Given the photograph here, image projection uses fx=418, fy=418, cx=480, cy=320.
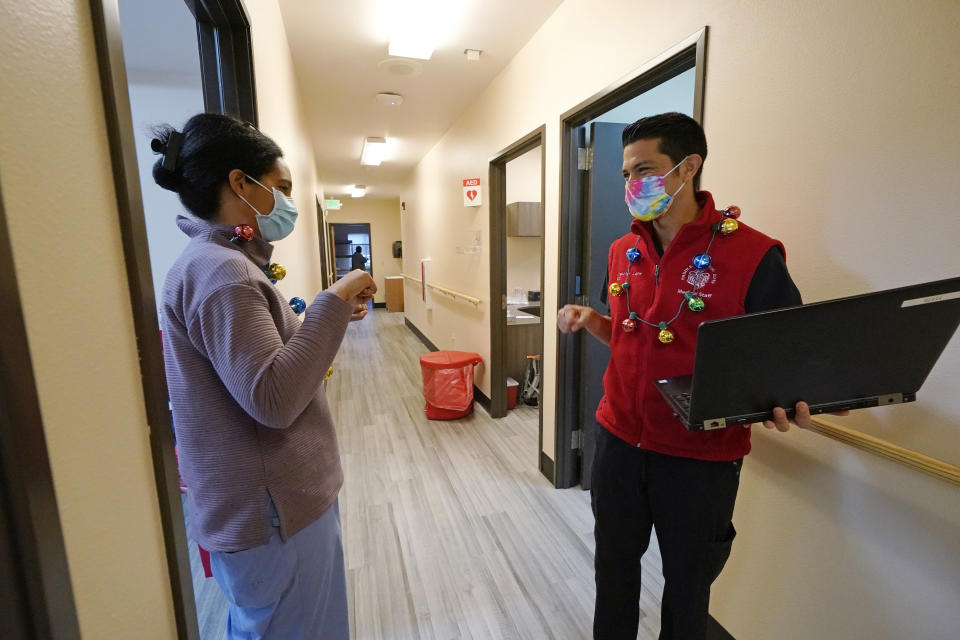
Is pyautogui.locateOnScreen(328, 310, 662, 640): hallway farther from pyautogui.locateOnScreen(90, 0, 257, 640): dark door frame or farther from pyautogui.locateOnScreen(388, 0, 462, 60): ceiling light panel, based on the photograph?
pyautogui.locateOnScreen(388, 0, 462, 60): ceiling light panel

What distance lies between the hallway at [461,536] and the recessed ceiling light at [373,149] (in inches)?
115

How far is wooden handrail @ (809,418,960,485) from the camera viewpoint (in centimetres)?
84

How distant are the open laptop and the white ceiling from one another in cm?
216

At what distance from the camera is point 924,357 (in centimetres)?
77

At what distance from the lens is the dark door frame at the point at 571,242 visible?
1724 mm

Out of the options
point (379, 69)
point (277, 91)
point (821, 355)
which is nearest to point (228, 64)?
point (277, 91)

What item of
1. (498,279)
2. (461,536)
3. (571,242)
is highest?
(571,242)

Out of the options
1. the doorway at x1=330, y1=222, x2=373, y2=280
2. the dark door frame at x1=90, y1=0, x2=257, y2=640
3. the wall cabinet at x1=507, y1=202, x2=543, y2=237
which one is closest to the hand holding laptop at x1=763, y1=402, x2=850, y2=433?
the dark door frame at x1=90, y1=0, x2=257, y2=640

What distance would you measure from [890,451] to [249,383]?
4.31 feet

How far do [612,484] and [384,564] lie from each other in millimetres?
1226

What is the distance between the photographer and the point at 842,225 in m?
1.01

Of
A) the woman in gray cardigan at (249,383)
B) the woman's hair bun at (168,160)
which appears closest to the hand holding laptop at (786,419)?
the woman in gray cardigan at (249,383)

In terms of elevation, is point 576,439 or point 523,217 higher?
point 523,217

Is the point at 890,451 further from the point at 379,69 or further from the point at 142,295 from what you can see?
the point at 379,69
